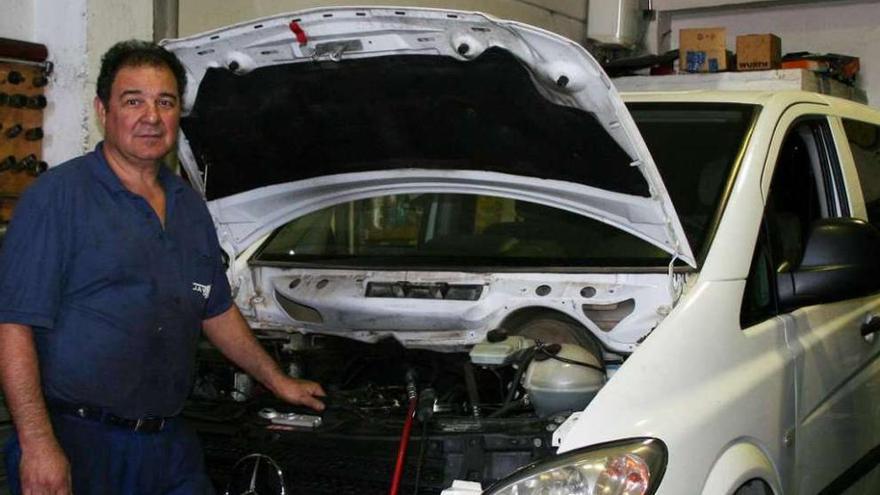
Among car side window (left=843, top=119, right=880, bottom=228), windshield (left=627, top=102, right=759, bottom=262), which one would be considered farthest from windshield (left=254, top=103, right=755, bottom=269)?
car side window (left=843, top=119, right=880, bottom=228)

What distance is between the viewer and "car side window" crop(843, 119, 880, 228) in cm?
360

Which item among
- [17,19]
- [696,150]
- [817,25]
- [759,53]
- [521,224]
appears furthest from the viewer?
[817,25]

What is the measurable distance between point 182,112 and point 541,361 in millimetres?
1346

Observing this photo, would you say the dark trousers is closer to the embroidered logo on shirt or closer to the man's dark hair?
the embroidered logo on shirt

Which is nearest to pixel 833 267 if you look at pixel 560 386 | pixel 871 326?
pixel 871 326

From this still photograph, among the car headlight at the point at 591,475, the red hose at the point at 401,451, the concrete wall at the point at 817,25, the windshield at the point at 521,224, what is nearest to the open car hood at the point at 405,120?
the windshield at the point at 521,224

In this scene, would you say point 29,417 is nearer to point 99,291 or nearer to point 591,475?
point 99,291

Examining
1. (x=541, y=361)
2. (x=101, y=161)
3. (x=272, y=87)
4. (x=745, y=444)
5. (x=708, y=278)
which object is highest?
(x=272, y=87)

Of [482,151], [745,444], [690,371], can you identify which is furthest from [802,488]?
[482,151]

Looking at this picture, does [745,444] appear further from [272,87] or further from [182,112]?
[182,112]

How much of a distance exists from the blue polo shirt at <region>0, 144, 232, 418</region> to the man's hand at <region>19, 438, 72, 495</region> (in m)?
0.20

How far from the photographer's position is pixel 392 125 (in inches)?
117

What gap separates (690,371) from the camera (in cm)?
236

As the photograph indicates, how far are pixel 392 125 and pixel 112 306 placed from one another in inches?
39.5
